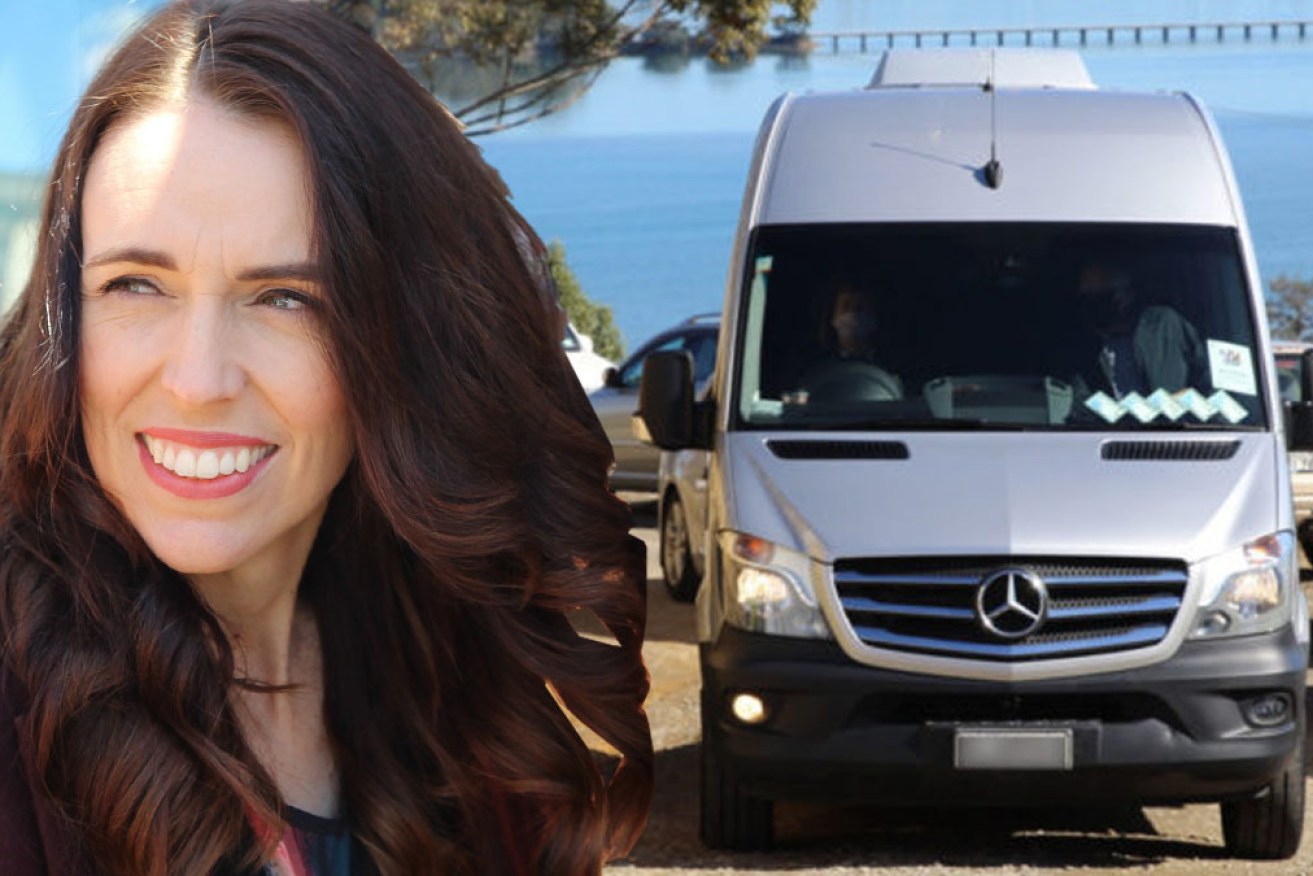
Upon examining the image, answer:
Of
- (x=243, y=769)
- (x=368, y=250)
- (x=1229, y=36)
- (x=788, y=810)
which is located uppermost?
(x=368, y=250)

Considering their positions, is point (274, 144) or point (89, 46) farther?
point (89, 46)

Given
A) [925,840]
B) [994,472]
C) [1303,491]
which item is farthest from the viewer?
[1303,491]

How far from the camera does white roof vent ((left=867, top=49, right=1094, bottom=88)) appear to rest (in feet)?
29.7

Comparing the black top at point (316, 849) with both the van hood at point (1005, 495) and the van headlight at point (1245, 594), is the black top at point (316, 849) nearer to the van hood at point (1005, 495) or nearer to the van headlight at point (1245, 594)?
the van hood at point (1005, 495)

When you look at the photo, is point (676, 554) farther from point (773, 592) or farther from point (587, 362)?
point (773, 592)

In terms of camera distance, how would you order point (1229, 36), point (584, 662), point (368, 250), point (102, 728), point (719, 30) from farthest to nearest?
1. point (1229, 36)
2. point (719, 30)
3. point (584, 662)
4. point (368, 250)
5. point (102, 728)

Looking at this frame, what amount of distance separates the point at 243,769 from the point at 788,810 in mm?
7300

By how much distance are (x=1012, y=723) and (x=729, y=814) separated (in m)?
1.06

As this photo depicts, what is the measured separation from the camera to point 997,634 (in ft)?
24.2

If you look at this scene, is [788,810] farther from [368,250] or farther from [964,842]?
[368,250]

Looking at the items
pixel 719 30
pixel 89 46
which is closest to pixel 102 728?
pixel 89 46

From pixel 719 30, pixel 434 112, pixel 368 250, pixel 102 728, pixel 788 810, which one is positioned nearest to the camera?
pixel 102 728

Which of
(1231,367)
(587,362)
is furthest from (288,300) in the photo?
(587,362)

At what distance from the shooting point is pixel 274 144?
185 centimetres
